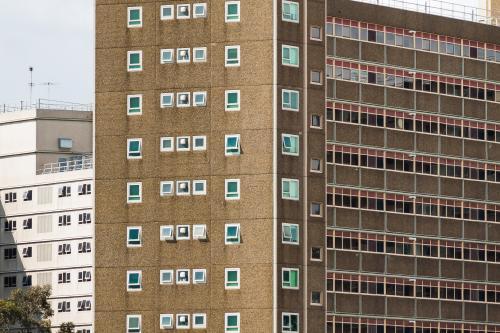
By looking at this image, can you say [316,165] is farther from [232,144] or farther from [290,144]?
[232,144]

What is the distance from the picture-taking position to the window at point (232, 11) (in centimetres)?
15762

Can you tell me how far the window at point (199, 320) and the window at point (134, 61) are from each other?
21838 mm

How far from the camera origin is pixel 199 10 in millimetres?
158750

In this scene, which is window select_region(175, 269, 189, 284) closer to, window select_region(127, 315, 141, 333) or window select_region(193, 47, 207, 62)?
window select_region(127, 315, 141, 333)

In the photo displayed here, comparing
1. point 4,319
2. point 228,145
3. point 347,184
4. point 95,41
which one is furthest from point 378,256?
point 4,319

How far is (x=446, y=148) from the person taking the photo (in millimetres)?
169250

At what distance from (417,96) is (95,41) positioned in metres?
29.7

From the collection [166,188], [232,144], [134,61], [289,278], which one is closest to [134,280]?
[166,188]

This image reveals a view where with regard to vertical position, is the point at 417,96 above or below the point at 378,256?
above

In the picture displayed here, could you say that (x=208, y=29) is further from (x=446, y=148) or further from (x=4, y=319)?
(x=4, y=319)

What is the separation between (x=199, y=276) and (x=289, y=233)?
835 cm

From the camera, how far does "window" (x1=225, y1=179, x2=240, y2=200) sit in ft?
509

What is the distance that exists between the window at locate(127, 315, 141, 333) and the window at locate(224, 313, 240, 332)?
7654 mm

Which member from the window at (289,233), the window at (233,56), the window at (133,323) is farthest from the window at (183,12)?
the window at (133,323)
